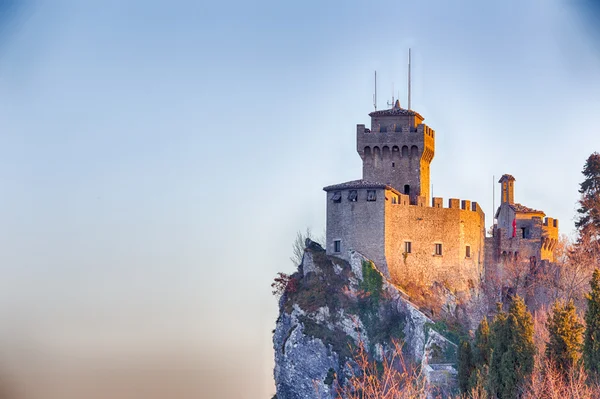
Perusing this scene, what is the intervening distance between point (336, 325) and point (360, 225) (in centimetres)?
620

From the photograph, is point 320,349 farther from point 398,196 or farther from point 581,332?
point 581,332

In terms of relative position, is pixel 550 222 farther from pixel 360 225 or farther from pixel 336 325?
pixel 336 325

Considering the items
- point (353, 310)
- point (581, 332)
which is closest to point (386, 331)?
point (353, 310)

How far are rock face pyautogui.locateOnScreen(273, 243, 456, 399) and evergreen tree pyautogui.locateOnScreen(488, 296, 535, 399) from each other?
18180 millimetres

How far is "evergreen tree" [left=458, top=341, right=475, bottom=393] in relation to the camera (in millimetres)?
58062

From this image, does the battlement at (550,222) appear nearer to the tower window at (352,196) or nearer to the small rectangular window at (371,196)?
the small rectangular window at (371,196)

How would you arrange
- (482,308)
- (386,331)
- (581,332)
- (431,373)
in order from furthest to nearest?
(482,308), (386,331), (431,373), (581,332)

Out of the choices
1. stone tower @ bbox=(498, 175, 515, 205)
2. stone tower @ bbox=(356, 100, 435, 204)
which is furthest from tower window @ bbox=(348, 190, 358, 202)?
stone tower @ bbox=(498, 175, 515, 205)

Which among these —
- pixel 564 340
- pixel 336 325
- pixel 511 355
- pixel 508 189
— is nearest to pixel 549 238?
pixel 508 189

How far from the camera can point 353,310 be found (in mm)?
74688

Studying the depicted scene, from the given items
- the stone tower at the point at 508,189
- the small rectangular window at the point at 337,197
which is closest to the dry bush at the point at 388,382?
the small rectangular window at the point at 337,197

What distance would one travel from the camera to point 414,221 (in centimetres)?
7650

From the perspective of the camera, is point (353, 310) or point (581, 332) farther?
point (353, 310)

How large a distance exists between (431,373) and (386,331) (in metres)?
6.53
